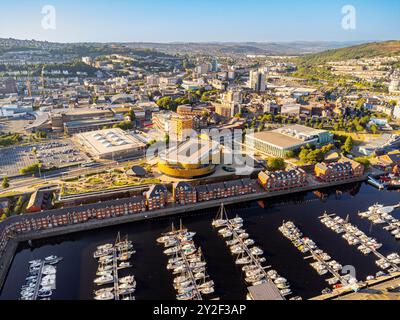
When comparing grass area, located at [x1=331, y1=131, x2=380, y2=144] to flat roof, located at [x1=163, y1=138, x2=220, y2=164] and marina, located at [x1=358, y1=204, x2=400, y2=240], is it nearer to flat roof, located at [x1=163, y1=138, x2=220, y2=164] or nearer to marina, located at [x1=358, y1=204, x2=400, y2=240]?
marina, located at [x1=358, y1=204, x2=400, y2=240]

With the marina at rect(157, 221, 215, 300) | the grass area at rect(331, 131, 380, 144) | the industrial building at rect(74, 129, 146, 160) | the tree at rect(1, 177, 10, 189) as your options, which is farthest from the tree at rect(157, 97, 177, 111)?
the marina at rect(157, 221, 215, 300)

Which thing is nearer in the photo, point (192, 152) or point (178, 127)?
point (192, 152)

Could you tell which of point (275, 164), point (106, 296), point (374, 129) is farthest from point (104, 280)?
point (374, 129)

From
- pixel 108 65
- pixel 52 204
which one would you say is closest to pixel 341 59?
pixel 108 65

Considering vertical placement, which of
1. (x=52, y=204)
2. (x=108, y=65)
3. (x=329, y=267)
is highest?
(x=108, y=65)

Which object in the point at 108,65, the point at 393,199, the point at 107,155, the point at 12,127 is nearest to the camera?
the point at 393,199

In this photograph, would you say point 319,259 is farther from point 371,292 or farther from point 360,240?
point 360,240

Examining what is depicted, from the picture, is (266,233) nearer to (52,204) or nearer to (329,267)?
(329,267)
